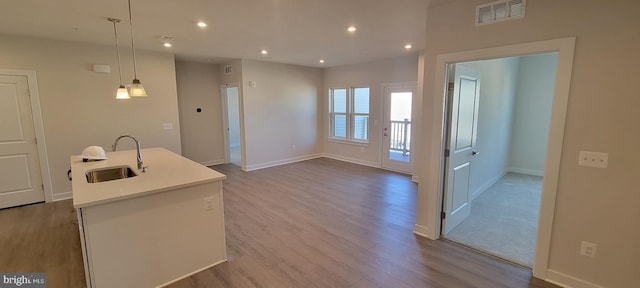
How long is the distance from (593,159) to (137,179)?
3797 mm

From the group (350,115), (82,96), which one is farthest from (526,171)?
(82,96)

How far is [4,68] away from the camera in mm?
3852

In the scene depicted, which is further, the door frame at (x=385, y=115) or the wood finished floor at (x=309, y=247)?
the door frame at (x=385, y=115)

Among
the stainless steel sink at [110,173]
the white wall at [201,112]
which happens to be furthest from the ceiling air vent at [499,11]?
the white wall at [201,112]

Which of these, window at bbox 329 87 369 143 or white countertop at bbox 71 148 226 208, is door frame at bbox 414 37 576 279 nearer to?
Answer: white countertop at bbox 71 148 226 208

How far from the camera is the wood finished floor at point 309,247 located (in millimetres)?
2385

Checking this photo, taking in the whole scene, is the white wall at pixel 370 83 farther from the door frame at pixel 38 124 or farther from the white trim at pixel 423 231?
the door frame at pixel 38 124

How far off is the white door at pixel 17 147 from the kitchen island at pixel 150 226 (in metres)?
2.39

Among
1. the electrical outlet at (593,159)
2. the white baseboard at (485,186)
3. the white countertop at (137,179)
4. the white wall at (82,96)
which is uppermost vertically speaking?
the white wall at (82,96)

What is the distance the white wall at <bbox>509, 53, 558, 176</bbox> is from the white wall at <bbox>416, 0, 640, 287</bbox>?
455cm

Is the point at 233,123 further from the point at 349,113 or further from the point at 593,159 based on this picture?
the point at 593,159

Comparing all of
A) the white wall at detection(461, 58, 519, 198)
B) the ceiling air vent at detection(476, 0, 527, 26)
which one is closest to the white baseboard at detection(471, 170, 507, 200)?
the white wall at detection(461, 58, 519, 198)

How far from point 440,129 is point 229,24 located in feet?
9.18

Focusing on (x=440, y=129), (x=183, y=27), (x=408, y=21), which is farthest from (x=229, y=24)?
(x=440, y=129)
